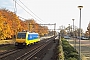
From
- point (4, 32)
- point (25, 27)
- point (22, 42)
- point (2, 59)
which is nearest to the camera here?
point (2, 59)

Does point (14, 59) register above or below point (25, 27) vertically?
below

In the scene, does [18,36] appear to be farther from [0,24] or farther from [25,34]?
[0,24]

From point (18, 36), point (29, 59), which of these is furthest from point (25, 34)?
point (29, 59)

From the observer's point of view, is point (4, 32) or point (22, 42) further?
point (4, 32)

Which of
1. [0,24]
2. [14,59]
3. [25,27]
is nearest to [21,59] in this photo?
[14,59]

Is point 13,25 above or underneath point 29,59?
above

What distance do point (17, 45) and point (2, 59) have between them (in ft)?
50.7

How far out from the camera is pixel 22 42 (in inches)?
1533

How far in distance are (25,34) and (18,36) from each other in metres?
1.42

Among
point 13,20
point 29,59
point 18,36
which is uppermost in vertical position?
point 13,20

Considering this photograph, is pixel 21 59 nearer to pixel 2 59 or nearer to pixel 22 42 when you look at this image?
pixel 2 59

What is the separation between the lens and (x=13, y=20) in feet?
244

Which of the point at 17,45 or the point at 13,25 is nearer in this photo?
the point at 17,45

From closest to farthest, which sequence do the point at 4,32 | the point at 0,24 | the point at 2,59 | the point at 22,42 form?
the point at 2,59 → the point at 22,42 → the point at 0,24 → the point at 4,32
